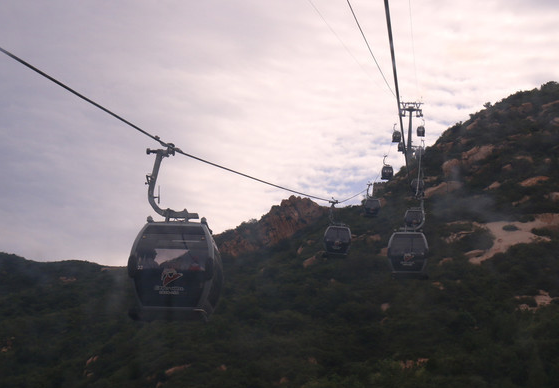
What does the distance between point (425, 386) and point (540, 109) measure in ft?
205

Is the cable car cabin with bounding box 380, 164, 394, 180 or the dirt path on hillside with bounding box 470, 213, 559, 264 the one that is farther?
the cable car cabin with bounding box 380, 164, 394, 180

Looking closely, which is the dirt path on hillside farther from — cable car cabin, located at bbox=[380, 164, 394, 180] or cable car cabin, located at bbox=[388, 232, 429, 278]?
cable car cabin, located at bbox=[388, 232, 429, 278]

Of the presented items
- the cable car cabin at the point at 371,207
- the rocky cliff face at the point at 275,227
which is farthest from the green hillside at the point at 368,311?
the rocky cliff face at the point at 275,227

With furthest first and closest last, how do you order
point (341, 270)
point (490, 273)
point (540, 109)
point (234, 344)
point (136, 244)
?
point (540, 109) < point (341, 270) < point (490, 273) < point (234, 344) < point (136, 244)

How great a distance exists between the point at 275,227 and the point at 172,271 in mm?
72358

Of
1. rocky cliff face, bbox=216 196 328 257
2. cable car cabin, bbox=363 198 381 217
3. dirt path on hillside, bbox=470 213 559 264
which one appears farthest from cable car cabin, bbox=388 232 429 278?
rocky cliff face, bbox=216 196 328 257

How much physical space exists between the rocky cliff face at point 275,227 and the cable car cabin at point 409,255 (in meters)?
56.3

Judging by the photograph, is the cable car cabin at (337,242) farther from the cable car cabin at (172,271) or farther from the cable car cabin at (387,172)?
the cable car cabin at (387,172)

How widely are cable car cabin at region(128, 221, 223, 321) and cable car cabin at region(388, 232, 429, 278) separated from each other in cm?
1384

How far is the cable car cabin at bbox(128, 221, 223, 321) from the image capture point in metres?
15.7

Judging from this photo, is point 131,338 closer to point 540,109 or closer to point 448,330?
point 448,330

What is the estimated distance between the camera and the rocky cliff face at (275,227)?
8531 cm

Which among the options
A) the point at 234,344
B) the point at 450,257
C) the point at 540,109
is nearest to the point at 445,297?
the point at 450,257

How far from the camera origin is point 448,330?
38375 mm
